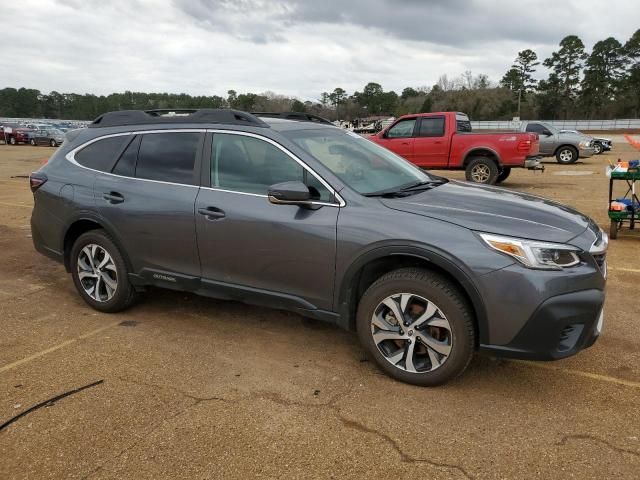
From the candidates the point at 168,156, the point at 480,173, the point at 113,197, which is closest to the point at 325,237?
the point at 168,156

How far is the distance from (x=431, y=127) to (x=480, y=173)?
1.72 metres

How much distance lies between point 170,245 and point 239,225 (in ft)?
2.38

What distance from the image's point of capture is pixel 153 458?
8.86 feet

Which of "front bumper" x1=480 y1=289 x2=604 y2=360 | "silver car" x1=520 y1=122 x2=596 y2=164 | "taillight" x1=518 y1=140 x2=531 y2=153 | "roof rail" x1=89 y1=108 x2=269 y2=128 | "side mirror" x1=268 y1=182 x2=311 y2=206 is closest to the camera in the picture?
"front bumper" x1=480 y1=289 x2=604 y2=360

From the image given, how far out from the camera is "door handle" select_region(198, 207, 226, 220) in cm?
389

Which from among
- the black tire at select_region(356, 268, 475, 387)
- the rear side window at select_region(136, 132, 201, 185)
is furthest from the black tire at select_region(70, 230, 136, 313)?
the black tire at select_region(356, 268, 475, 387)

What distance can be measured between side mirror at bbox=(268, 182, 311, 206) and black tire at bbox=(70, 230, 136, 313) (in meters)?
1.76

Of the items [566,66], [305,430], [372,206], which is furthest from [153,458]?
[566,66]

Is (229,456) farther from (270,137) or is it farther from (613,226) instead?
(613,226)

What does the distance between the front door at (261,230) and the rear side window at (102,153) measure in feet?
3.44

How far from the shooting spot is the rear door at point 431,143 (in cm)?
1305

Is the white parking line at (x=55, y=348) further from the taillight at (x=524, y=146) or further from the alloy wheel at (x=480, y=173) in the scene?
the taillight at (x=524, y=146)

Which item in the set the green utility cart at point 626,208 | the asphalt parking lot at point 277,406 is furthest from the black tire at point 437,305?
the green utility cart at point 626,208

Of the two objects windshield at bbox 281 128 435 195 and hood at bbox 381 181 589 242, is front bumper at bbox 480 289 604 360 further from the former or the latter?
windshield at bbox 281 128 435 195
